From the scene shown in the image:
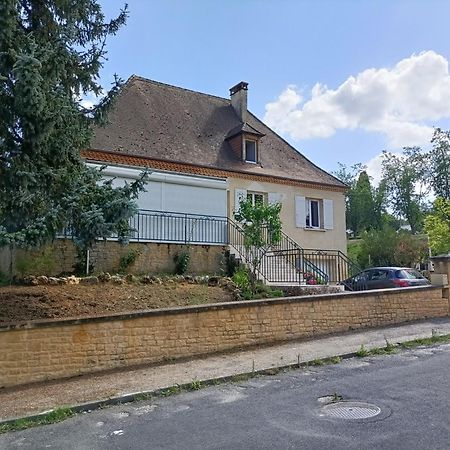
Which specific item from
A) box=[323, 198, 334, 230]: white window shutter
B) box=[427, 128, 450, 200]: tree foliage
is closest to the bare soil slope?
box=[323, 198, 334, 230]: white window shutter

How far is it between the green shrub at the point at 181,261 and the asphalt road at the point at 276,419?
7823 mm

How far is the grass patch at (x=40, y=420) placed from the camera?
→ 5.97m

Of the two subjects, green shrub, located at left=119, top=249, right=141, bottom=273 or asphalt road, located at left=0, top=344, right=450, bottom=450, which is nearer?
asphalt road, located at left=0, top=344, right=450, bottom=450

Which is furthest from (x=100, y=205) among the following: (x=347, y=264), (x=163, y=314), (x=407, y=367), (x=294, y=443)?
(x=347, y=264)

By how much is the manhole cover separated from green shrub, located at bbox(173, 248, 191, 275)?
956 cm

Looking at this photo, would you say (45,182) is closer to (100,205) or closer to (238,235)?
(100,205)

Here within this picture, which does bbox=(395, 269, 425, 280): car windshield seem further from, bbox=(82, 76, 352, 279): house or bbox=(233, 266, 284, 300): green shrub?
bbox=(233, 266, 284, 300): green shrub

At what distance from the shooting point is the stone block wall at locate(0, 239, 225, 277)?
42.7ft

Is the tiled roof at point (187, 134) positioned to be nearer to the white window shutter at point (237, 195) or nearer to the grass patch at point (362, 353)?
the white window shutter at point (237, 195)

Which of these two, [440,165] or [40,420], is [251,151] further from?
[440,165]

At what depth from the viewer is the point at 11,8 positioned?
786 centimetres

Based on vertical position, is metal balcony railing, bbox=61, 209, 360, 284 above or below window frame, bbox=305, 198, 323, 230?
below

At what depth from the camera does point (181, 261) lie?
15297 mm

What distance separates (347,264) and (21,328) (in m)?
12.8
